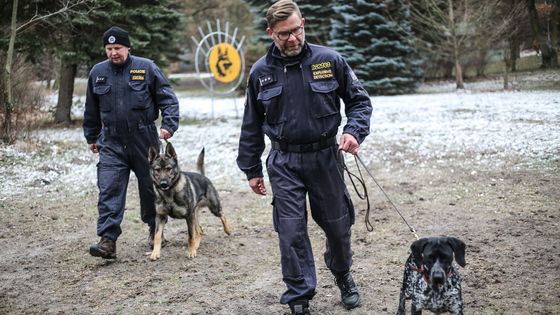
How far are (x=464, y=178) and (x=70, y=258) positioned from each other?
5796mm

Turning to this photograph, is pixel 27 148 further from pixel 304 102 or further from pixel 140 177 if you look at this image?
pixel 304 102

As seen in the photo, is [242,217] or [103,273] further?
[242,217]

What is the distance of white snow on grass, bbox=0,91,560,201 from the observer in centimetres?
976

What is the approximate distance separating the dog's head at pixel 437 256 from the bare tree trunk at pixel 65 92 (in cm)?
1519

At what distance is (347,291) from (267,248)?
6.48ft

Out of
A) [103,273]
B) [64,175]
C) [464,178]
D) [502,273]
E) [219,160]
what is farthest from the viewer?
[219,160]

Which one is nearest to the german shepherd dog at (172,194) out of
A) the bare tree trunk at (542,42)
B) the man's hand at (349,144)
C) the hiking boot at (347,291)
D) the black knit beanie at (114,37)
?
the black knit beanie at (114,37)

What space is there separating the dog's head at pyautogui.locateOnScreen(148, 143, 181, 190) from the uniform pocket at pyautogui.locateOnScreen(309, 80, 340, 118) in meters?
2.29

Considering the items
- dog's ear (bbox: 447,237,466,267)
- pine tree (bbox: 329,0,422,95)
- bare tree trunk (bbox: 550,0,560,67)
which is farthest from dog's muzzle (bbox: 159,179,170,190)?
bare tree trunk (bbox: 550,0,560,67)

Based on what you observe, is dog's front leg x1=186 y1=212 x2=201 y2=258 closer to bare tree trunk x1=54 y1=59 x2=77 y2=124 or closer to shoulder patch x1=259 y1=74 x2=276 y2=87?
shoulder patch x1=259 y1=74 x2=276 y2=87

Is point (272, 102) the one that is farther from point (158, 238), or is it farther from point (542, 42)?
point (542, 42)

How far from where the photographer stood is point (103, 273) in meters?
Answer: 5.62

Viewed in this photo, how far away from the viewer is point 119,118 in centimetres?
577

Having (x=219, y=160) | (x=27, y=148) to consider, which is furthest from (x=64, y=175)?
(x=219, y=160)
